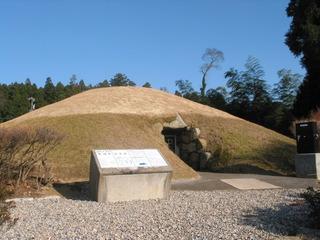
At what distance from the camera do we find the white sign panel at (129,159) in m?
11.6

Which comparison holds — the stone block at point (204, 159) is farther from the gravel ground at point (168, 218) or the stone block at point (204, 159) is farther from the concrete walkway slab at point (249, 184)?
the gravel ground at point (168, 218)

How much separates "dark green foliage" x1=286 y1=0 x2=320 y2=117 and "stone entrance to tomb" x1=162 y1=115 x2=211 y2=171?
681 cm

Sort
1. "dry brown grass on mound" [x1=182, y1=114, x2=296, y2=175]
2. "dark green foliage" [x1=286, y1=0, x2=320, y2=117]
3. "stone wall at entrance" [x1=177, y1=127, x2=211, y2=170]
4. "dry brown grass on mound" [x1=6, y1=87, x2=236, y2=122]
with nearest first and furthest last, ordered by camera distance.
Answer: "dry brown grass on mound" [x1=182, y1=114, x2=296, y2=175]
"stone wall at entrance" [x1=177, y1=127, x2=211, y2=170]
"dry brown grass on mound" [x1=6, y1=87, x2=236, y2=122]
"dark green foliage" [x1=286, y1=0, x2=320, y2=117]

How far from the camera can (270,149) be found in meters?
21.0

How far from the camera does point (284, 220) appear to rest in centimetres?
782

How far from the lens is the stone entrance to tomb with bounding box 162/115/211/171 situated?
70.7ft

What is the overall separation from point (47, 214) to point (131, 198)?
105 inches

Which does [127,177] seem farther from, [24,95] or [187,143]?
[24,95]

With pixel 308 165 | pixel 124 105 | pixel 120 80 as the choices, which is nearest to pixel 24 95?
pixel 120 80

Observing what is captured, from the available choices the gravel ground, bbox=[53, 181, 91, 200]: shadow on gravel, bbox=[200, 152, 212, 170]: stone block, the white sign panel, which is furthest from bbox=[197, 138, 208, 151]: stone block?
→ the gravel ground

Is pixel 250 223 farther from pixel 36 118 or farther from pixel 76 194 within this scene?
pixel 36 118

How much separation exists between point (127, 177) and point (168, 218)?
3373mm

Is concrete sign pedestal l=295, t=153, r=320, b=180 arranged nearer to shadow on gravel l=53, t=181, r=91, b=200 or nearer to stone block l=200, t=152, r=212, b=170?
stone block l=200, t=152, r=212, b=170

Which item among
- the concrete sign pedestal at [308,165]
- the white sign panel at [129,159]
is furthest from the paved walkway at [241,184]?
the white sign panel at [129,159]
